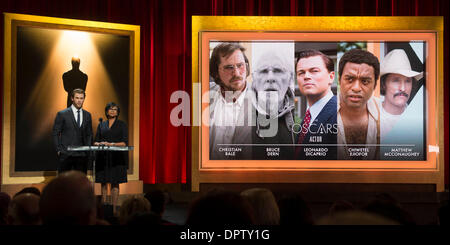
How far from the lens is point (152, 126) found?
25.6ft

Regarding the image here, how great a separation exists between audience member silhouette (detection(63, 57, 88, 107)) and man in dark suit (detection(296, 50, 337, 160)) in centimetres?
317

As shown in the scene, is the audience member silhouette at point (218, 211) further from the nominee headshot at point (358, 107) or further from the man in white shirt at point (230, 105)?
the nominee headshot at point (358, 107)

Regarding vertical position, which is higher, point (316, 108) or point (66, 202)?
point (316, 108)

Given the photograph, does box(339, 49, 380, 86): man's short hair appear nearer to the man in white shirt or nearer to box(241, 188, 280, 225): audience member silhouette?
the man in white shirt

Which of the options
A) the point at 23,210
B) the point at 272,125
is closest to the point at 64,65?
the point at 272,125

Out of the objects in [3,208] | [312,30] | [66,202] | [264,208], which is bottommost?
[3,208]

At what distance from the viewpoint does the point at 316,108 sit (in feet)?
22.9

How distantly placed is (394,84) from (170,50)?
3.47m

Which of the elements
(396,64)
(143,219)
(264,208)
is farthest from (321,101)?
(143,219)

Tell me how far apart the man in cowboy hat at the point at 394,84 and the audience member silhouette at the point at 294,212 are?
5.18 meters

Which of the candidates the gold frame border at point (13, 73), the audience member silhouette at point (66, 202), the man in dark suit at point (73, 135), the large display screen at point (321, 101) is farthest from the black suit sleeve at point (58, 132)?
the audience member silhouette at point (66, 202)

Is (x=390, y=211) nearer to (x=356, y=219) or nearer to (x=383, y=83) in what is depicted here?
(x=356, y=219)

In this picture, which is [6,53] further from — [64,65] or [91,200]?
[91,200]

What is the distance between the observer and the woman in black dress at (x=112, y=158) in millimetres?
5652
